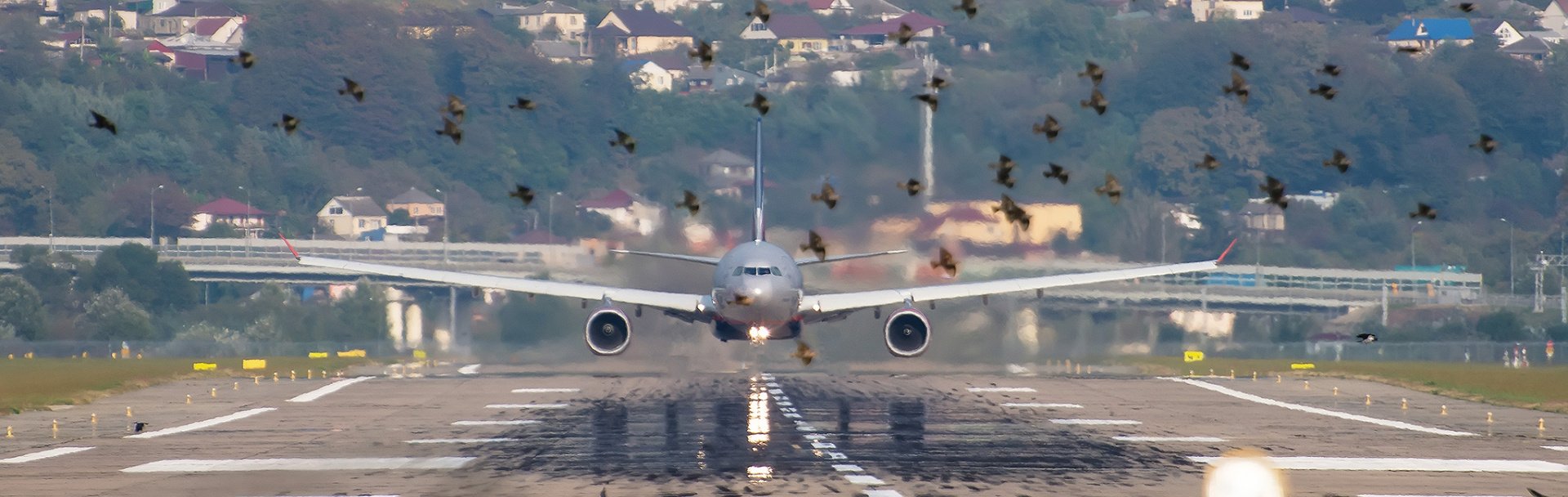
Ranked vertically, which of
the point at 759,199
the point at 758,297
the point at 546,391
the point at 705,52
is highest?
the point at 705,52

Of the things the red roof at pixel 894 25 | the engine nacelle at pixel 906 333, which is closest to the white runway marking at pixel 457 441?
the engine nacelle at pixel 906 333

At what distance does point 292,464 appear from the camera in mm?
33750

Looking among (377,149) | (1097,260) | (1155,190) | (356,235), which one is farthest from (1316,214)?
(377,149)

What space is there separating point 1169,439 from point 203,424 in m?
19.7

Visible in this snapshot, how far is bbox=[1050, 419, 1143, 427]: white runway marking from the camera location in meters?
42.3

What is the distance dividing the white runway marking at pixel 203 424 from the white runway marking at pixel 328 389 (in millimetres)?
4063

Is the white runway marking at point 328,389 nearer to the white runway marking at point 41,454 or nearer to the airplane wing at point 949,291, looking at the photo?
the airplane wing at point 949,291

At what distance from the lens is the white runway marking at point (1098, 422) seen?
42312 millimetres

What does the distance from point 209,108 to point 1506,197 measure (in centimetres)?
10463

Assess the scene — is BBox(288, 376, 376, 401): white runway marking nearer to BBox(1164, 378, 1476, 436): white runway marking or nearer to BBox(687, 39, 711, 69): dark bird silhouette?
BBox(687, 39, 711, 69): dark bird silhouette

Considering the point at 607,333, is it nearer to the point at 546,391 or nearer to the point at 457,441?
the point at 546,391

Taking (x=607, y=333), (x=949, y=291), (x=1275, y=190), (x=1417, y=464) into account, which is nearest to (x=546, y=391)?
(x=607, y=333)

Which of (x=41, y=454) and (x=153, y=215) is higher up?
(x=153, y=215)

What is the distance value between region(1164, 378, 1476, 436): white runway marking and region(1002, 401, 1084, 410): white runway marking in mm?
4764
